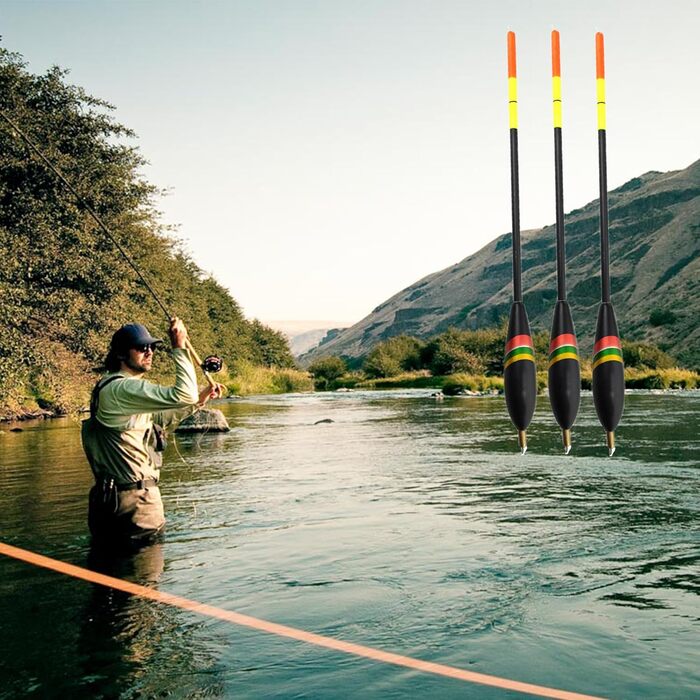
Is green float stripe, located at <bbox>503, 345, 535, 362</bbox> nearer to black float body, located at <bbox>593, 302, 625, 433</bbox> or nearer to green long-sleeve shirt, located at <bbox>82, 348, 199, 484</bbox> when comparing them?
black float body, located at <bbox>593, 302, 625, 433</bbox>

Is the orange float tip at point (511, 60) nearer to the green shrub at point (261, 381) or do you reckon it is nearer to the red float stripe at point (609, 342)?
the red float stripe at point (609, 342)

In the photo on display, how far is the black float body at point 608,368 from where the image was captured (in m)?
3.68

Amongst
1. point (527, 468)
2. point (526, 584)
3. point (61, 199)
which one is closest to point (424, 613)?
point (526, 584)

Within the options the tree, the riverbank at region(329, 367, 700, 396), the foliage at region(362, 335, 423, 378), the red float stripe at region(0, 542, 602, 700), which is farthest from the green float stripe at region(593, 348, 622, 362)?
the tree

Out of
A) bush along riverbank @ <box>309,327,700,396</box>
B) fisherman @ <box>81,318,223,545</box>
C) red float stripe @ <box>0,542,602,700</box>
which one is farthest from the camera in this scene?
bush along riverbank @ <box>309,327,700,396</box>

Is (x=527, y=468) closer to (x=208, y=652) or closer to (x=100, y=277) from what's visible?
(x=208, y=652)

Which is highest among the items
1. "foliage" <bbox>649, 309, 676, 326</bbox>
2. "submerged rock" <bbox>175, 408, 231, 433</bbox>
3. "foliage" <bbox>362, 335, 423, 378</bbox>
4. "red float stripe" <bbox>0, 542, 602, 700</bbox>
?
"foliage" <bbox>649, 309, 676, 326</bbox>

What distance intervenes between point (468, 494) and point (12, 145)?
2135 centimetres

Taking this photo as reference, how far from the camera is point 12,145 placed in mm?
28781

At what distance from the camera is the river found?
548 cm

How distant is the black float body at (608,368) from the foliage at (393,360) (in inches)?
3331

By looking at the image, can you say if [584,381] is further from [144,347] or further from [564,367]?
[564,367]

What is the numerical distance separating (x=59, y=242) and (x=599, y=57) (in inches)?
1066

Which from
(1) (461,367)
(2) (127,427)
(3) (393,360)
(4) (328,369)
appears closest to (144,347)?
(2) (127,427)
